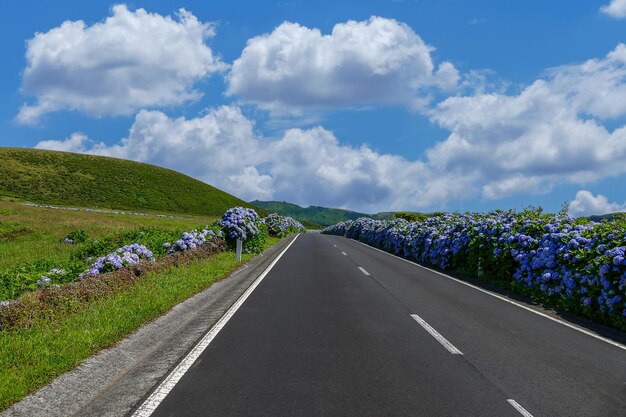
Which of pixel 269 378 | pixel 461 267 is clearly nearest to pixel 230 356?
pixel 269 378

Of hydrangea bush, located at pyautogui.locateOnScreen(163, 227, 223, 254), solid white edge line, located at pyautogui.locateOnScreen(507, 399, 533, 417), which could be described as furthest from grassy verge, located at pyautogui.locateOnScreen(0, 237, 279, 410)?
hydrangea bush, located at pyautogui.locateOnScreen(163, 227, 223, 254)

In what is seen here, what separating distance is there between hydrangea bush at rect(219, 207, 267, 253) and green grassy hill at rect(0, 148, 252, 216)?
74.7 m

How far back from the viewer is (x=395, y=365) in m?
6.11

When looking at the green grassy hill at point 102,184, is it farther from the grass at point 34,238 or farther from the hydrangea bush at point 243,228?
the hydrangea bush at point 243,228

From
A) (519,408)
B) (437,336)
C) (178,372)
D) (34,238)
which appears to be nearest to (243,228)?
(34,238)

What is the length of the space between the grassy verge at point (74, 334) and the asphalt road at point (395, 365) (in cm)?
141

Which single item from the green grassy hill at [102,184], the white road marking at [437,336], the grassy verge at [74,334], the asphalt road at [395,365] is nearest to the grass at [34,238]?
the grassy verge at [74,334]

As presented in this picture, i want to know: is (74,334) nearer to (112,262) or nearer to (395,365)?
(395,365)

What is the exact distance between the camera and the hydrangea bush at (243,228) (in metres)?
21.7

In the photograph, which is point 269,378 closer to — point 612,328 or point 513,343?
point 513,343

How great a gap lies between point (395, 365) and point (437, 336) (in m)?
1.85

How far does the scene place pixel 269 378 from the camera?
550 cm

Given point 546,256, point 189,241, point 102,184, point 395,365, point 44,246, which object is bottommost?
point 44,246

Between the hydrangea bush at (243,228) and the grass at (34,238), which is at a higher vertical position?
the hydrangea bush at (243,228)
